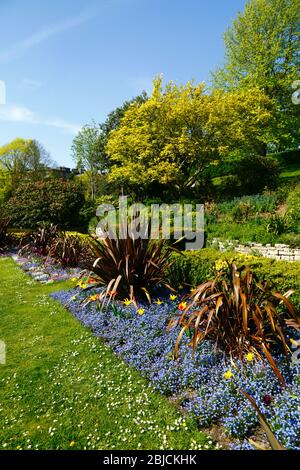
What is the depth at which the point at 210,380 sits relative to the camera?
2.65 metres

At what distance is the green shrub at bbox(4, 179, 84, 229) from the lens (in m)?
Answer: 14.2

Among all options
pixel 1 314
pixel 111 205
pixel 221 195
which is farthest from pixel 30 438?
pixel 111 205

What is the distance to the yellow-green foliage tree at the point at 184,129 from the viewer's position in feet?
44.9

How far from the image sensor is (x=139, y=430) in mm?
2232

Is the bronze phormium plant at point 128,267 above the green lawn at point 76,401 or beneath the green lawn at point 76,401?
above

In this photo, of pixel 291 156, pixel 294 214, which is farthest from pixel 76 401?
pixel 291 156

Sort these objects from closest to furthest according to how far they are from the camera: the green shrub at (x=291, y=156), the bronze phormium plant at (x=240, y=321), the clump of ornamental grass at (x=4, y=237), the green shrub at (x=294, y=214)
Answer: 1. the bronze phormium plant at (x=240, y=321)
2. the green shrub at (x=294, y=214)
3. the clump of ornamental grass at (x=4, y=237)
4. the green shrub at (x=291, y=156)

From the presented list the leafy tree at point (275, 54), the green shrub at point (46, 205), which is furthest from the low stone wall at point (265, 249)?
the leafy tree at point (275, 54)

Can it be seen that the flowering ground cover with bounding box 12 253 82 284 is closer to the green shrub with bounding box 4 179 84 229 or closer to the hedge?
the hedge

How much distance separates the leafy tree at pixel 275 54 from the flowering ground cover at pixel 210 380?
52.3ft

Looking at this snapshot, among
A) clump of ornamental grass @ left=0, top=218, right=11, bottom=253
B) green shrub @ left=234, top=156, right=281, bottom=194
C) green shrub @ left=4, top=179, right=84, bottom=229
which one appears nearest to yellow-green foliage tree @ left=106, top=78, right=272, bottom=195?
green shrub @ left=234, top=156, right=281, bottom=194

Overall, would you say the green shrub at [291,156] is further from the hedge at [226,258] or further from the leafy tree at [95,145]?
the hedge at [226,258]

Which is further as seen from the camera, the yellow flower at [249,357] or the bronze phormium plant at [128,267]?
the bronze phormium plant at [128,267]

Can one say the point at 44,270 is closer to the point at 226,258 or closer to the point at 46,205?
the point at 226,258
